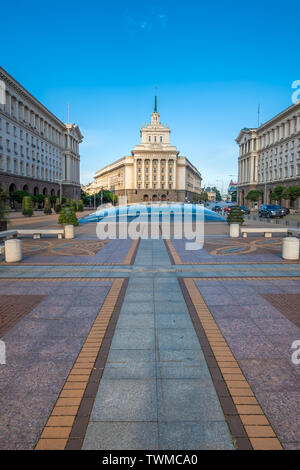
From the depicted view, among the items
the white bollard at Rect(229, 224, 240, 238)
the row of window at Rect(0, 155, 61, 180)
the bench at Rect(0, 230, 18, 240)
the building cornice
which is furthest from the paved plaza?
the building cornice

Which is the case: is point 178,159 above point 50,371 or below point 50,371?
above

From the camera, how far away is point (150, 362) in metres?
5.30

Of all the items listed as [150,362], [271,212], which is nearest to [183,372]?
[150,362]

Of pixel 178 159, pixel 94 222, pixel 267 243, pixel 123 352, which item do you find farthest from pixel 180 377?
pixel 178 159

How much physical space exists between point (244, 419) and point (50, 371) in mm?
2950

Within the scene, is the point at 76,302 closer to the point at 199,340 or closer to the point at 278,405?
the point at 199,340

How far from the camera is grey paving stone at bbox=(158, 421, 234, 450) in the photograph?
3445mm

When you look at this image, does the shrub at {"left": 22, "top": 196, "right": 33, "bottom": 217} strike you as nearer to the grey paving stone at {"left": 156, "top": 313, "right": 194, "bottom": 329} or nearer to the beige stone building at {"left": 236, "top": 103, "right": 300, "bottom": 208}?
the beige stone building at {"left": 236, "top": 103, "right": 300, "bottom": 208}

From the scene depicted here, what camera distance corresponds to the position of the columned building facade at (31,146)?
56.9 metres

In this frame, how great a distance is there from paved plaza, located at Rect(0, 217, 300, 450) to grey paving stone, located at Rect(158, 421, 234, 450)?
0.04 ft

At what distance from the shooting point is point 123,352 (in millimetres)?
5637

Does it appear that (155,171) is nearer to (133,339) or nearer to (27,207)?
(27,207)
